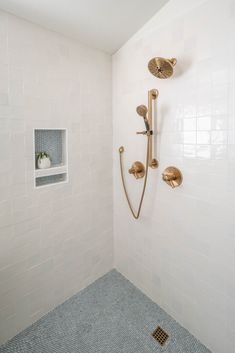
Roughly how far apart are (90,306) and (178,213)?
0.97 metres

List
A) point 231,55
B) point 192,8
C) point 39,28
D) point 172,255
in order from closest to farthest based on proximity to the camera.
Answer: point 231,55, point 192,8, point 39,28, point 172,255

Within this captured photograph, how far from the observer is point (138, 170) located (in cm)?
158

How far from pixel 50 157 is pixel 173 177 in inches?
33.4

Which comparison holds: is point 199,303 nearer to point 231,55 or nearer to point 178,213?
point 178,213

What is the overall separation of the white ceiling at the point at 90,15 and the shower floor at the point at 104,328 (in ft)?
6.26

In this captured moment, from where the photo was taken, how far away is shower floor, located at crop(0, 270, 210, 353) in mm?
1300

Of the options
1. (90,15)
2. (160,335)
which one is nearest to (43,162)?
(90,15)

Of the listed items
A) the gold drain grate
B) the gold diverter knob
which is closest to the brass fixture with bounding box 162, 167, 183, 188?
the gold diverter knob

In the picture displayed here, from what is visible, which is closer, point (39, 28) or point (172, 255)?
point (39, 28)

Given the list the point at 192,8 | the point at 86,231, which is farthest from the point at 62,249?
the point at 192,8

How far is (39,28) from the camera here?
1.31m

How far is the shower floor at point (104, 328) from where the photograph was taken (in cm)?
130

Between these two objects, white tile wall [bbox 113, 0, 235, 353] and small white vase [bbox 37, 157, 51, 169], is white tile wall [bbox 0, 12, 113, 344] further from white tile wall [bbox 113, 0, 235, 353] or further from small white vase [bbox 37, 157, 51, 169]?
white tile wall [bbox 113, 0, 235, 353]

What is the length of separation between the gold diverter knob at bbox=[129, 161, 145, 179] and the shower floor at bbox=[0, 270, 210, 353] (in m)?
0.95
